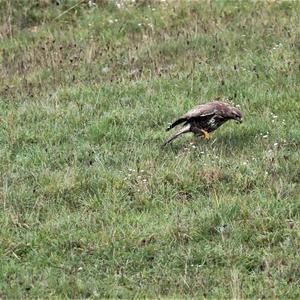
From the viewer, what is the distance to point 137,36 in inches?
438

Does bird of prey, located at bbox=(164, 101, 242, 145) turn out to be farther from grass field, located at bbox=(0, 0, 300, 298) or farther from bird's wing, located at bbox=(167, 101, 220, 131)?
grass field, located at bbox=(0, 0, 300, 298)

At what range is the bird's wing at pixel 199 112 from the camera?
778 centimetres

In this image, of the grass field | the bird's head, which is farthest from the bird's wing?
the grass field

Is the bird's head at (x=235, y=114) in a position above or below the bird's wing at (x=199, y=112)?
below

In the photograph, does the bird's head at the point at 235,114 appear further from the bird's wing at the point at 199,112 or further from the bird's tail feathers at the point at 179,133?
the bird's tail feathers at the point at 179,133

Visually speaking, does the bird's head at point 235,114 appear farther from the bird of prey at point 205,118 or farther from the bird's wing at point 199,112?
the bird's wing at point 199,112

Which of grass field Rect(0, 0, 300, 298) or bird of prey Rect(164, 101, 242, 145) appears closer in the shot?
grass field Rect(0, 0, 300, 298)

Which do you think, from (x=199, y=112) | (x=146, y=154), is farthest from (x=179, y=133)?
(x=146, y=154)

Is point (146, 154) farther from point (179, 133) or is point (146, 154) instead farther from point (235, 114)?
point (235, 114)

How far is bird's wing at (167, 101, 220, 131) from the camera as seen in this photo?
7781 millimetres

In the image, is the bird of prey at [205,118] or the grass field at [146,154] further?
the bird of prey at [205,118]

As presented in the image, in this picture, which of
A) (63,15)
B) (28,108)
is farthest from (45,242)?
(63,15)

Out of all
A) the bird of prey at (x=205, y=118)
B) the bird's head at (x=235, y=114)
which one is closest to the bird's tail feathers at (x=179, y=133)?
the bird of prey at (x=205, y=118)

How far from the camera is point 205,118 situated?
25.6 ft
